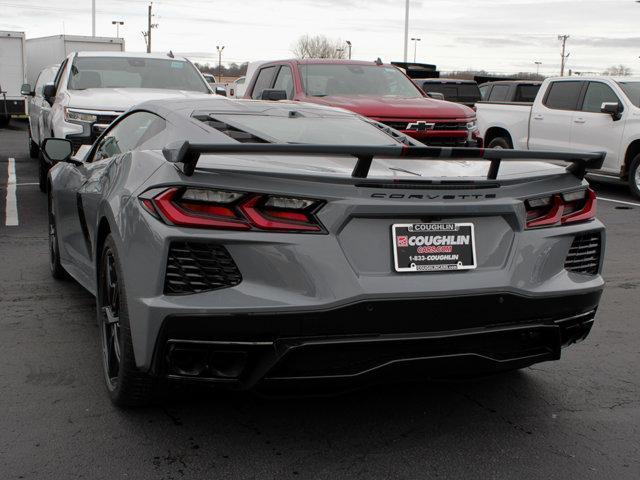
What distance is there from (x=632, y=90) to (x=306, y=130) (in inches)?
395

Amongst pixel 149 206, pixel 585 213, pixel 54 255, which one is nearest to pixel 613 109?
pixel 54 255

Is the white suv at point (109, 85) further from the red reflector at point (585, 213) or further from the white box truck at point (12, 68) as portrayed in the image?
the white box truck at point (12, 68)

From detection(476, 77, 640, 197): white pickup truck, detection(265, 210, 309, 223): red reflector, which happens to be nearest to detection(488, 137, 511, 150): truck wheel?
detection(476, 77, 640, 197): white pickup truck

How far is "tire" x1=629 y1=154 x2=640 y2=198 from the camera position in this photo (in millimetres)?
13031

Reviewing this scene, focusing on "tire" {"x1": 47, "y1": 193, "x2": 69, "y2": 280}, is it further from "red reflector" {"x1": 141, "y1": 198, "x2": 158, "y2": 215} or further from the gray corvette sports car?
"red reflector" {"x1": 141, "y1": 198, "x2": 158, "y2": 215}

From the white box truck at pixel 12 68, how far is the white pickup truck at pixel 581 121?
58.0 feet

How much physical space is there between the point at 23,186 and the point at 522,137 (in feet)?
27.1

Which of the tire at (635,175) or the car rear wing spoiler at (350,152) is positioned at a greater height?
the car rear wing spoiler at (350,152)

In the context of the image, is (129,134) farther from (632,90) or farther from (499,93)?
(499,93)

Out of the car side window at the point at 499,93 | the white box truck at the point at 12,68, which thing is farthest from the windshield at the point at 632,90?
the white box truck at the point at 12,68

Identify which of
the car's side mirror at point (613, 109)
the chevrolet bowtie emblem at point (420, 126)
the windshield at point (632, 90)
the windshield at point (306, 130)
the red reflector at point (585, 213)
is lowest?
the chevrolet bowtie emblem at point (420, 126)

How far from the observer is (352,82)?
1255cm

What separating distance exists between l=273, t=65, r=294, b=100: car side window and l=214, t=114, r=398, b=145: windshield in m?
7.75

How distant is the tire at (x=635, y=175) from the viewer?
13.0 metres
